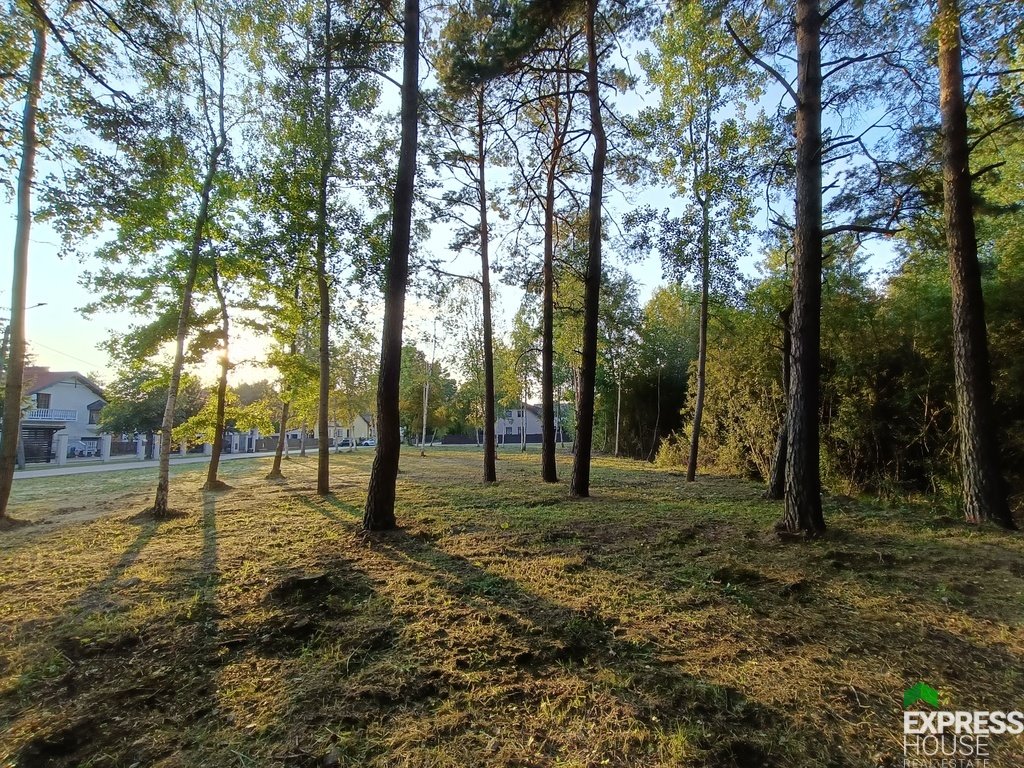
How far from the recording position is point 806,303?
570 cm

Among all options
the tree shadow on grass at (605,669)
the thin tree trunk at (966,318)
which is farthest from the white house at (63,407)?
the thin tree trunk at (966,318)

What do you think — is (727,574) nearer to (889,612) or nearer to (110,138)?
(889,612)

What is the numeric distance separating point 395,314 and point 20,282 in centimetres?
709

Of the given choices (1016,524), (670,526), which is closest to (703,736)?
(670,526)

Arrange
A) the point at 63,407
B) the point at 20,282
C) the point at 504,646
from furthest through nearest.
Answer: the point at 63,407
the point at 20,282
the point at 504,646

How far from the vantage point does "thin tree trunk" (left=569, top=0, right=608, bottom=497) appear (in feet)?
28.9

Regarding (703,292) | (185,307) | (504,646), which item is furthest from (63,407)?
(504,646)

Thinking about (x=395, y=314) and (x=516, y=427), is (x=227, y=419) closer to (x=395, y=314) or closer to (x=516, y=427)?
(x=395, y=314)

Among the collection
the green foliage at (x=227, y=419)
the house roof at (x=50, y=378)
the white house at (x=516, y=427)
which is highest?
the house roof at (x=50, y=378)

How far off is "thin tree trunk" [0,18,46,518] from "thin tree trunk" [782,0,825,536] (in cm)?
1130

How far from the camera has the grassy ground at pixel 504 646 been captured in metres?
1.99

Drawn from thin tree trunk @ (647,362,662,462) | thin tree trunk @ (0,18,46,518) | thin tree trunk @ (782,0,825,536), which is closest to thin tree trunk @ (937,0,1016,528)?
thin tree trunk @ (782,0,825,536)

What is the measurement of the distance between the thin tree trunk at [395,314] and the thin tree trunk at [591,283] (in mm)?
4045

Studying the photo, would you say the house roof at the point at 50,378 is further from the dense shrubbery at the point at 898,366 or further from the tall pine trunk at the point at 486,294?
the dense shrubbery at the point at 898,366
